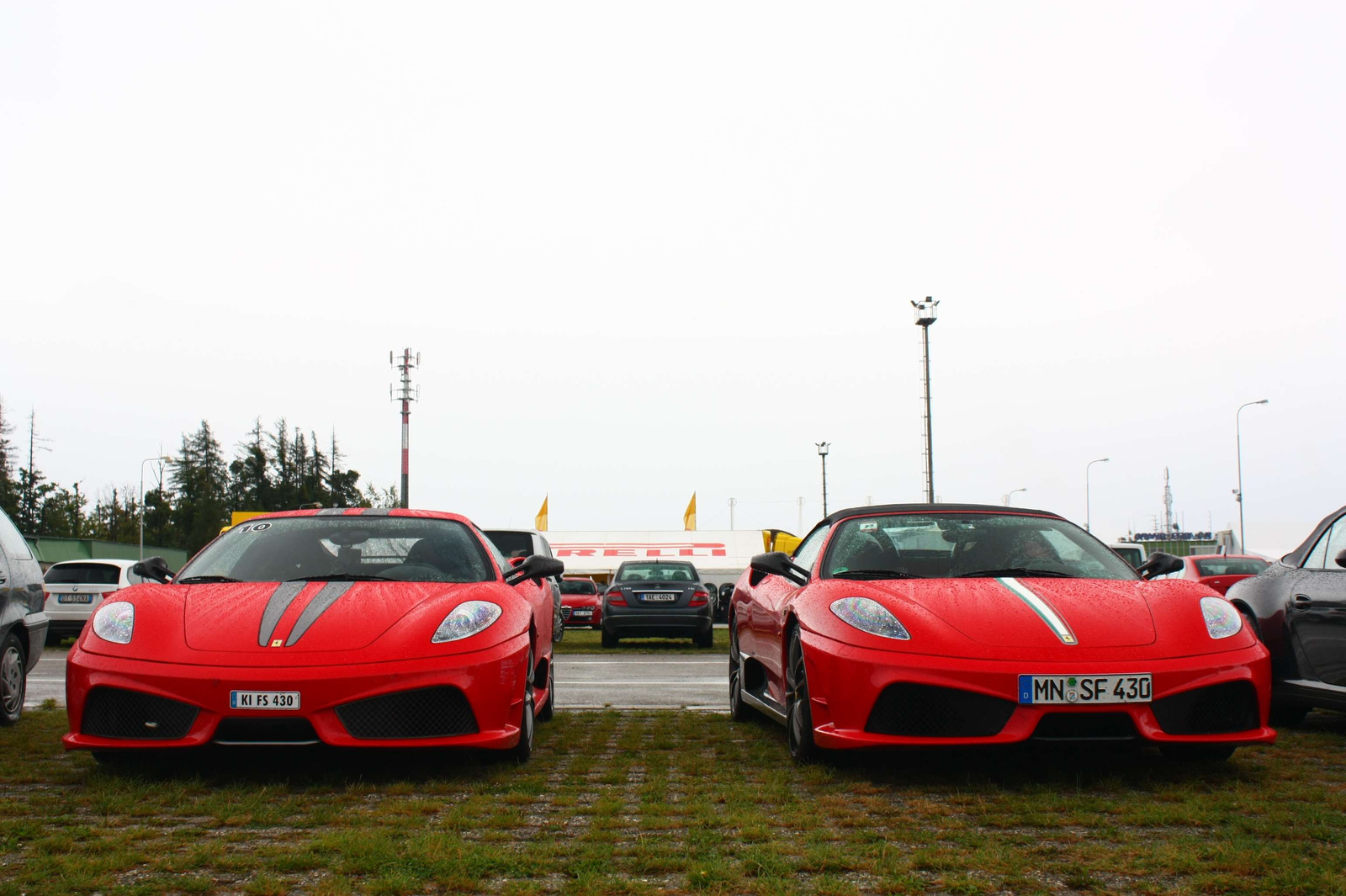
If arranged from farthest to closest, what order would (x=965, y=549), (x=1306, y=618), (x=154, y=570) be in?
(x=1306, y=618)
(x=965, y=549)
(x=154, y=570)

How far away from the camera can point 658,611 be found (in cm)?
1950

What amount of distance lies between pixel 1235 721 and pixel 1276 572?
264 centimetres

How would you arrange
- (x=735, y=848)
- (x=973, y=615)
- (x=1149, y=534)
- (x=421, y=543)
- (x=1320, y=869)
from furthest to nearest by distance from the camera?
(x=1149, y=534) → (x=421, y=543) → (x=973, y=615) → (x=735, y=848) → (x=1320, y=869)

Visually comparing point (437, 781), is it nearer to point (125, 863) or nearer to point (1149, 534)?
point (125, 863)

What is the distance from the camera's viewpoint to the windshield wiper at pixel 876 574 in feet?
19.9

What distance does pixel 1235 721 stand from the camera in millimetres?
5242

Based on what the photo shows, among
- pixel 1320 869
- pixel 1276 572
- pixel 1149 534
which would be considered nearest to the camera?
pixel 1320 869

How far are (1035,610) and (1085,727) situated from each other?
567mm

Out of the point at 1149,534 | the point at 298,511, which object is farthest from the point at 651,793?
the point at 1149,534

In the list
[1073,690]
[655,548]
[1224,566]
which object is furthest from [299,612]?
[655,548]

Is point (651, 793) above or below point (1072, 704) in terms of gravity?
below

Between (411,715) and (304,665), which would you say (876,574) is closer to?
(411,715)

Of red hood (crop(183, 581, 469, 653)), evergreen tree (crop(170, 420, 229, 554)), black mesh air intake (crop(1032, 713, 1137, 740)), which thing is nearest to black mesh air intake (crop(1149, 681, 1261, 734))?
black mesh air intake (crop(1032, 713, 1137, 740))

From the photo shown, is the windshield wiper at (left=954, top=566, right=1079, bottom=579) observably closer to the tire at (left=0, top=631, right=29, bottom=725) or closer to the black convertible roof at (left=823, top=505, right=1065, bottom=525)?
the black convertible roof at (left=823, top=505, right=1065, bottom=525)
